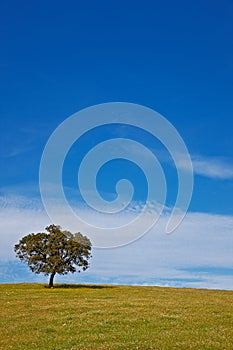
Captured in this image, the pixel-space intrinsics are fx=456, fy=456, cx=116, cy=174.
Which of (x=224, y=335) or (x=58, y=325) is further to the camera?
(x=58, y=325)

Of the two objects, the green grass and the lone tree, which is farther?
the lone tree

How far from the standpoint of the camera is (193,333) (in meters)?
22.9

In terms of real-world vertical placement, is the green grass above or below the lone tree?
below

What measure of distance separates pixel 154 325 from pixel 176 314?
5.15 metres

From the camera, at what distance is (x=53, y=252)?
7538 cm

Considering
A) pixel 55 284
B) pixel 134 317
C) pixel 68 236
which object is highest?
pixel 68 236

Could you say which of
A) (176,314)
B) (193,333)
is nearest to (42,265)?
(176,314)

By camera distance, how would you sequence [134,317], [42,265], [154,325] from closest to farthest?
[154,325], [134,317], [42,265]

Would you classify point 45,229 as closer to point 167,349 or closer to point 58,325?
point 58,325

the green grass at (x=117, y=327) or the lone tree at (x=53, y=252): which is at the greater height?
the lone tree at (x=53, y=252)

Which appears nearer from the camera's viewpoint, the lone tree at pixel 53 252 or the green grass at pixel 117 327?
the green grass at pixel 117 327

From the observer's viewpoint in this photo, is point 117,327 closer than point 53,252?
Yes

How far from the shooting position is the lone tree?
7506 centimetres

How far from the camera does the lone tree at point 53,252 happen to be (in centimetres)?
7506
